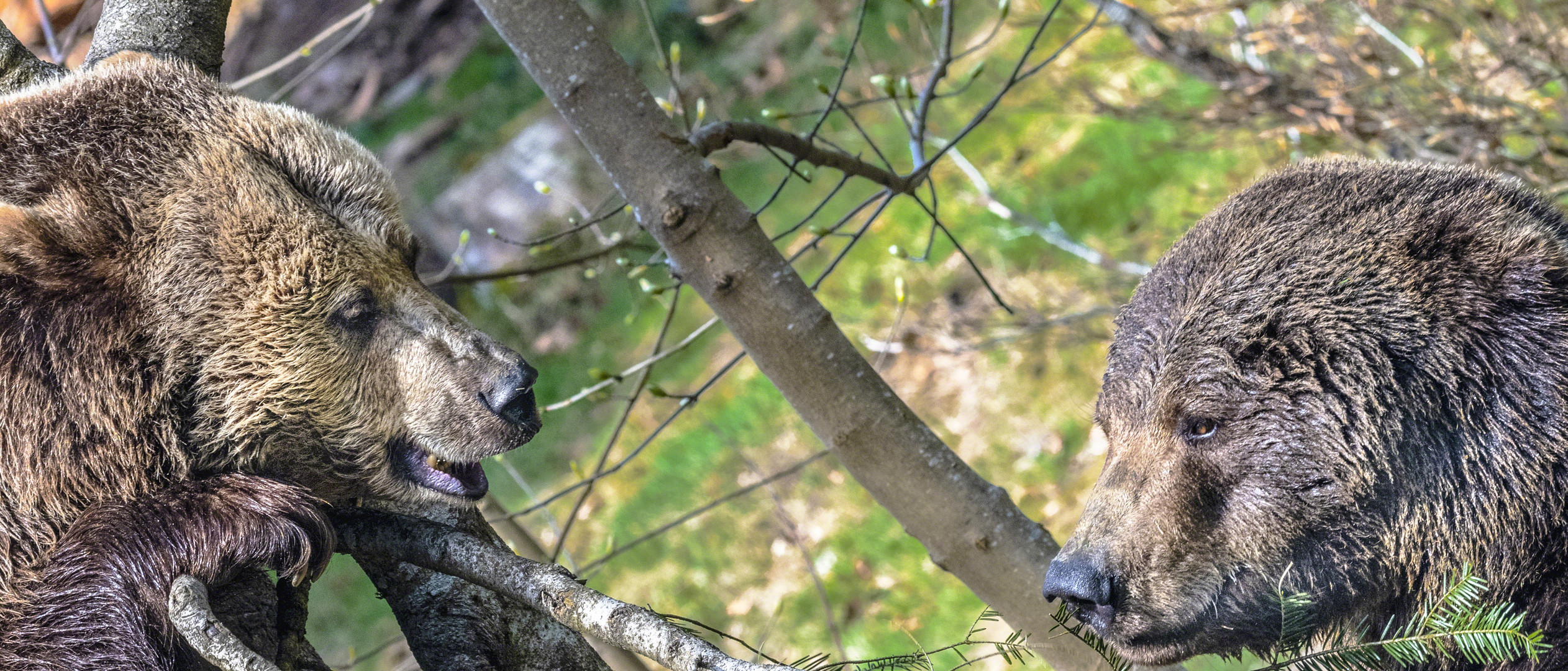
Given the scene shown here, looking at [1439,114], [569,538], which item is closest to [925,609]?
[569,538]

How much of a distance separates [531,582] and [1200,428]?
1413 millimetres

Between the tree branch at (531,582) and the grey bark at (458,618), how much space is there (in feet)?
0.05

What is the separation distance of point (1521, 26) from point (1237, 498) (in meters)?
3.45

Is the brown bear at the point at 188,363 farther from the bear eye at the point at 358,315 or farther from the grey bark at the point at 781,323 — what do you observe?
the grey bark at the point at 781,323

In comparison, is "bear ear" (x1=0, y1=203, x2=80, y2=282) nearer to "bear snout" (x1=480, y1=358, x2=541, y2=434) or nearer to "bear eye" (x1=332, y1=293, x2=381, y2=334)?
"bear eye" (x1=332, y1=293, x2=381, y2=334)

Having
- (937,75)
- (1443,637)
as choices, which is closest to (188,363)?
(937,75)

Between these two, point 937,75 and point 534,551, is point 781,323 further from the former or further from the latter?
point 534,551

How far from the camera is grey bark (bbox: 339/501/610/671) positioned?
2441 millimetres

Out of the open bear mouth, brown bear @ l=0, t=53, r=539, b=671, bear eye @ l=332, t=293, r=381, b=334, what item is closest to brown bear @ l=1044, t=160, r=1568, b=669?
the open bear mouth

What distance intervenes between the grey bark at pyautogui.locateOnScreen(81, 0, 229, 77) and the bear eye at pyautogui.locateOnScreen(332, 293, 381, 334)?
3.43 feet

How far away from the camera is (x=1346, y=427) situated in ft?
6.87

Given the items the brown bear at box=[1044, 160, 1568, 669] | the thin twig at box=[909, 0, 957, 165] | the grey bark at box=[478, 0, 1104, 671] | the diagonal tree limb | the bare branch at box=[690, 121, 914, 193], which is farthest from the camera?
the thin twig at box=[909, 0, 957, 165]

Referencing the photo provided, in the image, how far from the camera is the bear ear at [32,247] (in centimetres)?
201

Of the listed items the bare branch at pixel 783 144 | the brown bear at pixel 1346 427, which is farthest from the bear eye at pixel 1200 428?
the bare branch at pixel 783 144
